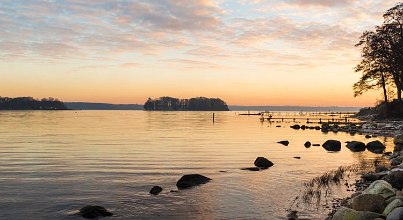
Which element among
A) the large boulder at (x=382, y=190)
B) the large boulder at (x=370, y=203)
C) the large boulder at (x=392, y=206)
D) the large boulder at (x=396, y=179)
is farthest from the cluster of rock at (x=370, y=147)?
the large boulder at (x=392, y=206)

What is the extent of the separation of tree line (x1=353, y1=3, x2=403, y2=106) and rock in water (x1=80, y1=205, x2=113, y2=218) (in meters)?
54.8

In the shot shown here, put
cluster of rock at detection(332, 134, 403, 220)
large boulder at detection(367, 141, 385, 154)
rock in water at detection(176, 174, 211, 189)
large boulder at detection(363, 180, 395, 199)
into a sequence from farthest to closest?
large boulder at detection(367, 141, 385, 154) → rock in water at detection(176, 174, 211, 189) → large boulder at detection(363, 180, 395, 199) → cluster of rock at detection(332, 134, 403, 220)

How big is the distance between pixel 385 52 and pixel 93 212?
59.0 m

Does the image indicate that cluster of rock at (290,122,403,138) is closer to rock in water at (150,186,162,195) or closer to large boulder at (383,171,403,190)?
large boulder at (383,171,403,190)

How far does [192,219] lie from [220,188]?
5518 mm

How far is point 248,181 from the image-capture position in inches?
860

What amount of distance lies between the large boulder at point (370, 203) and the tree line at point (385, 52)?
2074 inches

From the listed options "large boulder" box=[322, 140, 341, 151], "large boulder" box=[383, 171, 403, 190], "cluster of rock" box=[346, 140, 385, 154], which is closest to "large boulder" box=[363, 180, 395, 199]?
"large boulder" box=[383, 171, 403, 190]

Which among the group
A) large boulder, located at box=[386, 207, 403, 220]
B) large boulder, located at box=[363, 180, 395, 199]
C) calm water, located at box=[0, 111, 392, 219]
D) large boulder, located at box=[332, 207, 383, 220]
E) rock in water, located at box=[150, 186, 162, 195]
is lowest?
calm water, located at box=[0, 111, 392, 219]

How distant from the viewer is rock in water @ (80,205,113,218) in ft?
48.4

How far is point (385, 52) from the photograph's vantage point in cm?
6219

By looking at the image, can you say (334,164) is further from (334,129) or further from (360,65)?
(360,65)

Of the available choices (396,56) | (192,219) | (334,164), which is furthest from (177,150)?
(396,56)

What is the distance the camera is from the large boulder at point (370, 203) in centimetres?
1148
